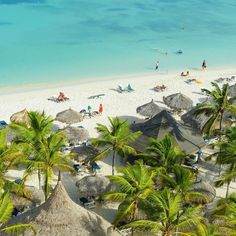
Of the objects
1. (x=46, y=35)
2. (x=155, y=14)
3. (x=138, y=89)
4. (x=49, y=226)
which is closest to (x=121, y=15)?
(x=155, y=14)

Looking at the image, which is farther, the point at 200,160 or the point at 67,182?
the point at 200,160

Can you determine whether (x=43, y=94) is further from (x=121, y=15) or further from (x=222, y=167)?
(x=121, y=15)

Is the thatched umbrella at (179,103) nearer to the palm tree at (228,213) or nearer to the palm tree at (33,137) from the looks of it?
the palm tree at (228,213)

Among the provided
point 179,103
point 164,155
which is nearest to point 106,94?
point 179,103

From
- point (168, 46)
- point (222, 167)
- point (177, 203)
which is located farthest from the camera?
point (168, 46)

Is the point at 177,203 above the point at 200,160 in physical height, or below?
above

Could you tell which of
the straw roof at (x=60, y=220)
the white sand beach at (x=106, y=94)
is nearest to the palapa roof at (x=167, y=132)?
the white sand beach at (x=106, y=94)

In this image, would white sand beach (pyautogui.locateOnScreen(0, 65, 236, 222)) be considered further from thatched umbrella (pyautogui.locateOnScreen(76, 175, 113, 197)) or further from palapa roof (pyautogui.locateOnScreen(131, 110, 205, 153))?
thatched umbrella (pyautogui.locateOnScreen(76, 175, 113, 197))

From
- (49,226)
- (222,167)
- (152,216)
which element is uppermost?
(152,216)
